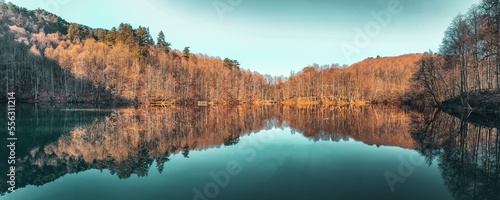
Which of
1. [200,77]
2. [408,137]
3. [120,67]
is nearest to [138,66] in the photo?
[120,67]

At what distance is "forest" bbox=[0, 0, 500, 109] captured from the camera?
46.4 metres

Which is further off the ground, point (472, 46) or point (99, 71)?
point (99, 71)

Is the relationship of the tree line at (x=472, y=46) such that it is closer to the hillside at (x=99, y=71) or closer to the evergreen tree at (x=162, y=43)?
the hillside at (x=99, y=71)

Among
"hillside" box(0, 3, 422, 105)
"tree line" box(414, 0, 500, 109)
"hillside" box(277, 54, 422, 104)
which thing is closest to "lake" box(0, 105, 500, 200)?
"tree line" box(414, 0, 500, 109)

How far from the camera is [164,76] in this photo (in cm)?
9131

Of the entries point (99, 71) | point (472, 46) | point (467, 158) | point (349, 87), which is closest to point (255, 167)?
point (467, 158)

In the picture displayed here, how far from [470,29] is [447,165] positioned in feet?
116

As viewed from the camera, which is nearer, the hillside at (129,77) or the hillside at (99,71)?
the hillside at (99,71)

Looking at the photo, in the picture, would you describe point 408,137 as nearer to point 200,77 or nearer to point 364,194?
point 364,194

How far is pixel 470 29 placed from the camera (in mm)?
35969

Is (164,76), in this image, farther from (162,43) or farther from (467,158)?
(467,158)

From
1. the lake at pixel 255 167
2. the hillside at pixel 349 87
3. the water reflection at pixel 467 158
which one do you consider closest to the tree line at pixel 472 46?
Result: the water reflection at pixel 467 158

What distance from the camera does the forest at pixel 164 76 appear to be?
46.4 metres

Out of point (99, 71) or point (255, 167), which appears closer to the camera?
point (255, 167)
